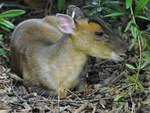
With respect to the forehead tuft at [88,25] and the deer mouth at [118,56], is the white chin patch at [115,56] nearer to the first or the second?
the deer mouth at [118,56]

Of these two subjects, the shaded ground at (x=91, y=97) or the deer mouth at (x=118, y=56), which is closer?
the shaded ground at (x=91, y=97)

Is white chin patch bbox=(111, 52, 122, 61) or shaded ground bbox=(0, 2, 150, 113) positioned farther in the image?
white chin patch bbox=(111, 52, 122, 61)

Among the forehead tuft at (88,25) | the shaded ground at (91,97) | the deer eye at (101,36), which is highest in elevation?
the forehead tuft at (88,25)

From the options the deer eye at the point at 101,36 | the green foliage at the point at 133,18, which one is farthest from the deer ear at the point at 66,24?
the green foliage at the point at 133,18

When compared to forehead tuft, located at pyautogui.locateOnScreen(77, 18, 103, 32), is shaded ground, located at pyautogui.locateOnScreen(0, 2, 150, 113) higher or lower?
lower

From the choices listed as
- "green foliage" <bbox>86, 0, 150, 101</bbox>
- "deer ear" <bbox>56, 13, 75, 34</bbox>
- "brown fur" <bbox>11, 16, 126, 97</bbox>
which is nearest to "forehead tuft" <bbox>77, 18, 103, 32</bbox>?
"brown fur" <bbox>11, 16, 126, 97</bbox>

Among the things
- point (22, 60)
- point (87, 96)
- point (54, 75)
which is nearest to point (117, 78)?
point (87, 96)

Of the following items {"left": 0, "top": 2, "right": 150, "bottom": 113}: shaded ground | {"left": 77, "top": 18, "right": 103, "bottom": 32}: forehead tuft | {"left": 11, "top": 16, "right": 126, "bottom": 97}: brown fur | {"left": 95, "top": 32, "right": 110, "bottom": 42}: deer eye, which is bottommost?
{"left": 0, "top": 2, "right": 150, "bottom": 113}: shaded ground

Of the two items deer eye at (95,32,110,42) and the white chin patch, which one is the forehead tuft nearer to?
deer eye at (95,32,110,42)

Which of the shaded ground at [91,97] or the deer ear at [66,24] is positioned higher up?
the deer ear at [66,24]
